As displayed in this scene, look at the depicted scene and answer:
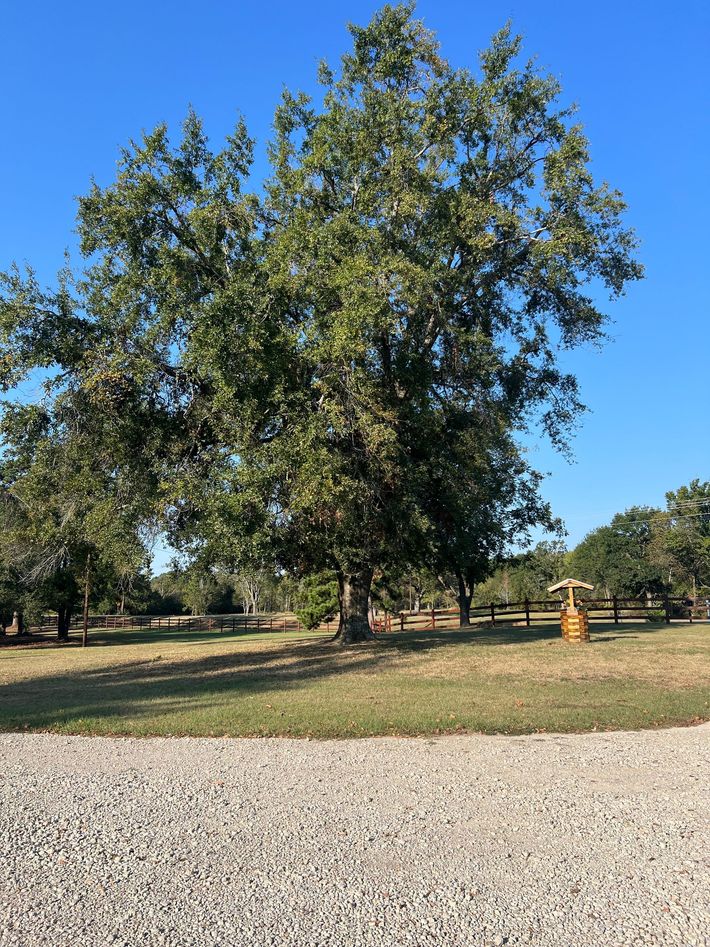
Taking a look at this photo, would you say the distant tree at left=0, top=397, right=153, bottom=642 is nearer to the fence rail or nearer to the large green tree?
the large green tree

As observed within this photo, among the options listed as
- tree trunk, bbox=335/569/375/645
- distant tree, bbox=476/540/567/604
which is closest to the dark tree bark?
tree trunk, bbox=335/569/375/645

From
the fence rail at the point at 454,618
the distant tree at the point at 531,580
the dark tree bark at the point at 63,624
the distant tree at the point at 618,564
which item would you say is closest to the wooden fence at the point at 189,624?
the fence rail at the point at 454,618

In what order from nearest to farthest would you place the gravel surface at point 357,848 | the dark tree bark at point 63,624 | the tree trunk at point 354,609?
the gravel surface at point 357,848 < the tree trunk at point 354,609 < the dark tree bark at point 63,624

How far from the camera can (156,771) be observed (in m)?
6.59

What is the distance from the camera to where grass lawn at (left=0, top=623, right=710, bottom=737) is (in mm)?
9023

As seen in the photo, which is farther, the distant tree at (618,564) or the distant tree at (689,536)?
the distant tree at (689,536)

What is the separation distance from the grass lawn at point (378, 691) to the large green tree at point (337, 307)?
3337mm

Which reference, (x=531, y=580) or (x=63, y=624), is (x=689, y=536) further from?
(x=63, y=624)

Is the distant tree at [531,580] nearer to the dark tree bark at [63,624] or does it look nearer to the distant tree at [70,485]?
the dark tree bark at [63,624]

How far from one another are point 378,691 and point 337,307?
9.50 metres

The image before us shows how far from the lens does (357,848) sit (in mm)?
4582

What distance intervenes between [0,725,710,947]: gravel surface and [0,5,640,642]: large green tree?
9.28 m

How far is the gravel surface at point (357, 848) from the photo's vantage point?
3582 mm

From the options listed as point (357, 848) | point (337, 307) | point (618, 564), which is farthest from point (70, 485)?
point (618, 564)
